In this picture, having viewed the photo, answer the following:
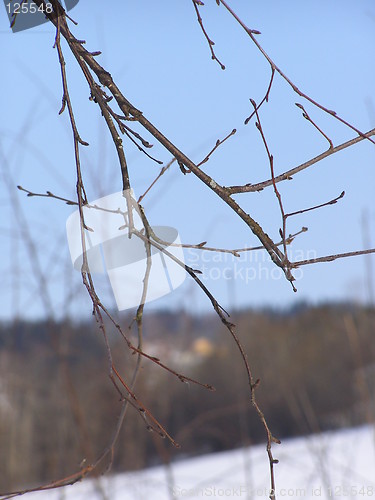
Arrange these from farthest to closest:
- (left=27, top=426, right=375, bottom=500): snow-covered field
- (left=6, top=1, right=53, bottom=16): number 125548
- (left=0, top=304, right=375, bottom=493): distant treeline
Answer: (left=0, top=304, right=375, bottom=493): distant treeline
(left=27, top=426, right=375, bottom=500): snow-covered field
(left=6, top=1, right=53, bottom=16): number 125548

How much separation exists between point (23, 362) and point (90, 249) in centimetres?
285

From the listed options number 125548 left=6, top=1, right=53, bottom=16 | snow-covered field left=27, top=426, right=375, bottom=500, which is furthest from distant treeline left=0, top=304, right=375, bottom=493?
number 125548 left=6, top=1, right=53, bottom=16

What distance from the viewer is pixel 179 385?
4137mm

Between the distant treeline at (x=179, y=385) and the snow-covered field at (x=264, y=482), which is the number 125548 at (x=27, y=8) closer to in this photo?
the distant treeline at (x=179, y=385)

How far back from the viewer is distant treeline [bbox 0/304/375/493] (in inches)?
73.6

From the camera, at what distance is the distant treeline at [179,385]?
1.87 m

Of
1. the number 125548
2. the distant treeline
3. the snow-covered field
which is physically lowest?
the snow-covered field

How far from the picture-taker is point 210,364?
5340 mm

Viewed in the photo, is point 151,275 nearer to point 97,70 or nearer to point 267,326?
point 97,70

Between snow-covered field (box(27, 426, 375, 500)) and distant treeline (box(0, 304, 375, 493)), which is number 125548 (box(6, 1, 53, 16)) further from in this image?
snow-covered field (box(27, 426, 375, 500))

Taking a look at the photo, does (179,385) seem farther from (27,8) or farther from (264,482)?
(27,8)

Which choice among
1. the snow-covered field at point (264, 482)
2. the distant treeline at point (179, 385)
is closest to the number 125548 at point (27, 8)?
the distant treeline at point (179, 385)

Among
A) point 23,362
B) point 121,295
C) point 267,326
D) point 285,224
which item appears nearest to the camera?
point 285,224

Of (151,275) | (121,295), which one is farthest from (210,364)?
(151,275)
